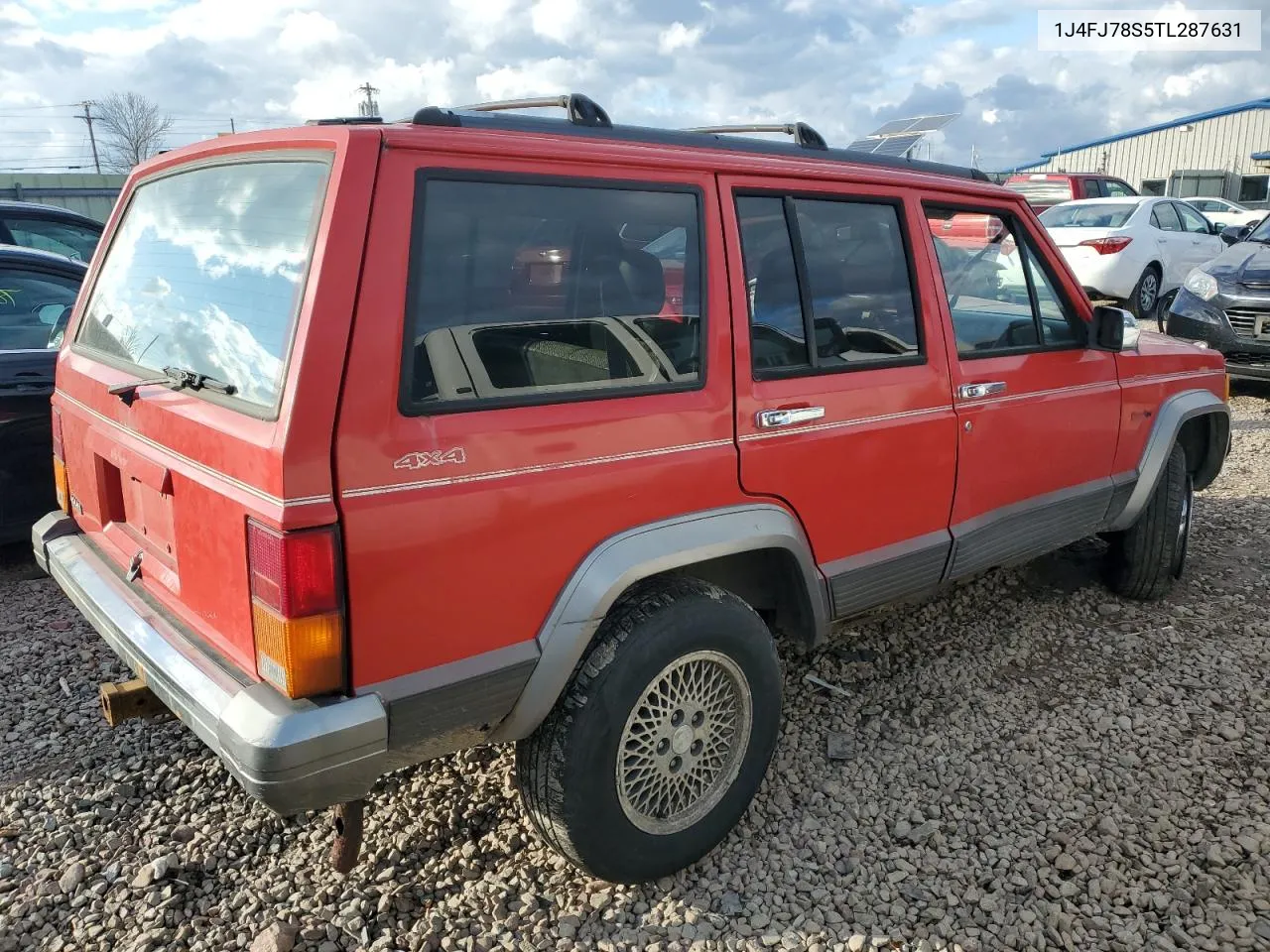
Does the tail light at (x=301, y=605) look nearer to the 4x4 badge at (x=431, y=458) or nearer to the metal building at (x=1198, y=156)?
the 4x4 badge at (x=431, y=458)

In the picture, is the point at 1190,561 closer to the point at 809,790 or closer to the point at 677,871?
the point at 809,790

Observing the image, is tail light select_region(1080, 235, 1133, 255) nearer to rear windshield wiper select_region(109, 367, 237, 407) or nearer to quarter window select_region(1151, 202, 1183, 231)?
quarter window select_region(1151, 202, 1183, 231)

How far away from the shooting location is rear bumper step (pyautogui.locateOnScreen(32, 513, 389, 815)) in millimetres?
1832

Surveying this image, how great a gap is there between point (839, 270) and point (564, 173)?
1.04 meters

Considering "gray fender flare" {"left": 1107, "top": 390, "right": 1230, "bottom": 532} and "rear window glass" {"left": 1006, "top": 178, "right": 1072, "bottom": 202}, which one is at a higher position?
"rear window glass" {"left": 1006, "top": 178, "right": 1072, "bottom": 202}

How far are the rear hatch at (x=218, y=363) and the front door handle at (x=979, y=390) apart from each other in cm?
206

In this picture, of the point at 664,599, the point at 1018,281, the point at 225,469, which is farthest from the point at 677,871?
the point at 1018,281

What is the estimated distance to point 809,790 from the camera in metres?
2.97

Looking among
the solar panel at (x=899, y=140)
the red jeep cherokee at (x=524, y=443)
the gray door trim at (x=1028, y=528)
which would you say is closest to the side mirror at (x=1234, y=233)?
the solar panel at (x=899, y=140)

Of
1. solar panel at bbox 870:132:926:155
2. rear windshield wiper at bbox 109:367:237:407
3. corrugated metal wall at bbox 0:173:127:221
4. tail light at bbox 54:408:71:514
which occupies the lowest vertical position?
tail light at bbox 54:408:71:514

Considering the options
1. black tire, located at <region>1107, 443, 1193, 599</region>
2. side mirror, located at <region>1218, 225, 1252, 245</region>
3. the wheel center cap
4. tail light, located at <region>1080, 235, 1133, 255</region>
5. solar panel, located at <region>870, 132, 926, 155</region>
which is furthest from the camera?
tail light, located at <region>1080, 235, 1133, 255</region>

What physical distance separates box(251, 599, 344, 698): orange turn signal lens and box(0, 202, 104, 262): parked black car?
19.4ft

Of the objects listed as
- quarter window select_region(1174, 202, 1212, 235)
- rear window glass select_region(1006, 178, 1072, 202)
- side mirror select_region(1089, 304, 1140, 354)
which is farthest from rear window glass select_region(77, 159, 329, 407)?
rear window glass select_region(1006, 178, 1072, 202)

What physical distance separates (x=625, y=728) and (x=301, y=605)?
0.90 metres
